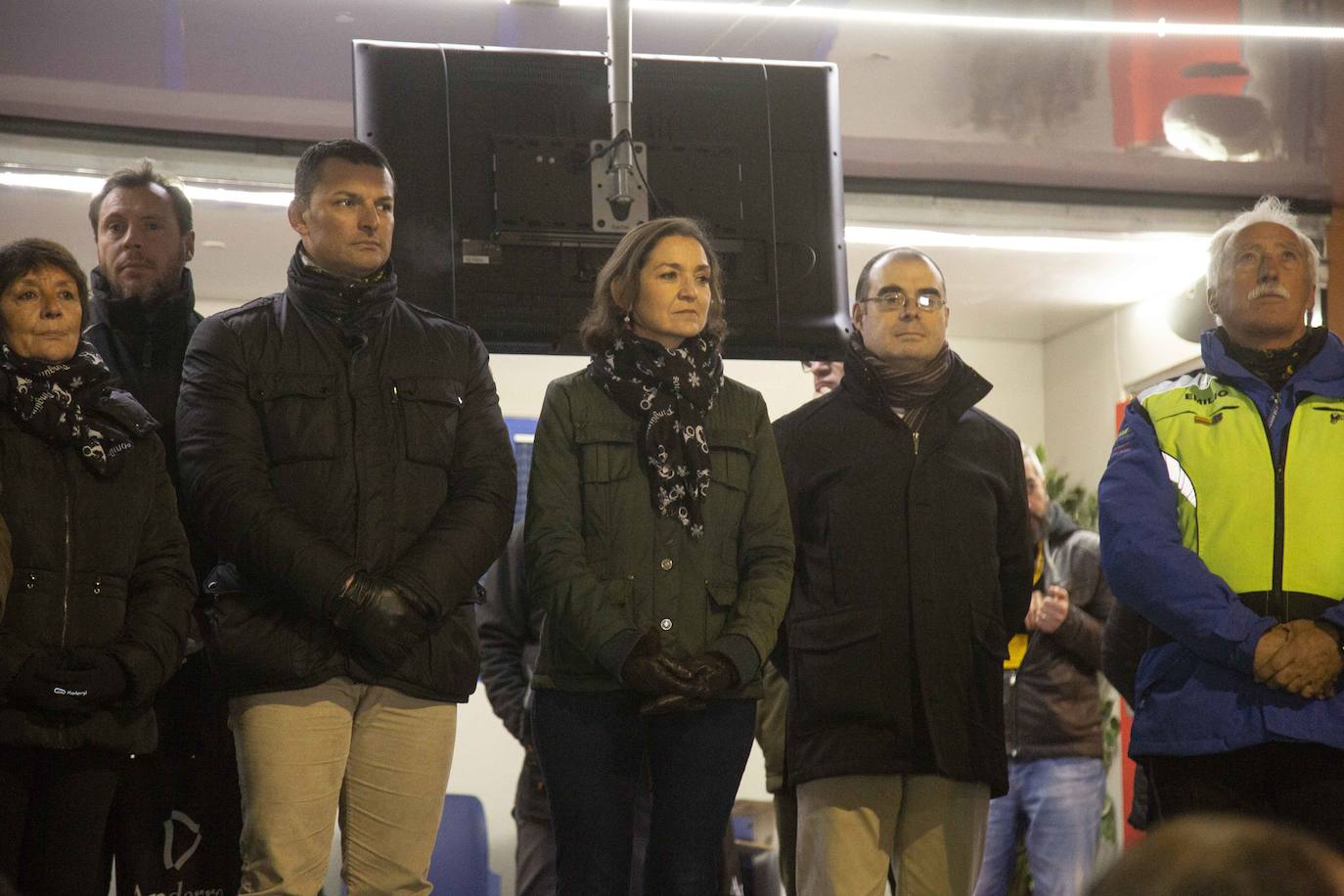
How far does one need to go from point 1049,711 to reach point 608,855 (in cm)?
241

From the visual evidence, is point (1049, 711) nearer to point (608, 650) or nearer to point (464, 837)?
point (608, 650)

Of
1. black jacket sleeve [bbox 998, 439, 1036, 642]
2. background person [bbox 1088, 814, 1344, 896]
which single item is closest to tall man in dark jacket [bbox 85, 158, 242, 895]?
black jacket sleeve [bbox 998, 439, 1036, 642]

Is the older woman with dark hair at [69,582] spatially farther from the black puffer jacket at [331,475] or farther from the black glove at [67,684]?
the black puffer jacket at [331,475]

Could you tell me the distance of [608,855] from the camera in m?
3.04

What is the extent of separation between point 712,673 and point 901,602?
61 centimetres

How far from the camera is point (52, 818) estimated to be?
9.75 feet

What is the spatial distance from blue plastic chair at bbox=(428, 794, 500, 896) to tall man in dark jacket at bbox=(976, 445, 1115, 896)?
2514 millimetres

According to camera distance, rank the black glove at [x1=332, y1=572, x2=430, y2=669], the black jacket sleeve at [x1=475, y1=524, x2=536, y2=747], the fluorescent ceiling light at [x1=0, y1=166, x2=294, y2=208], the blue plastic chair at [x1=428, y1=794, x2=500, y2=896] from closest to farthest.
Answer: the black glove at [x1=332, y1=572, x2=430, y2=669]
the black jacket sleeve at [x1=475, y1=524, x2=536, y2=747]
the fluorescent ceiling light at [x1=0, y1=166, x2=294, y2=208]
the blue plastic chair at [x1=428, y1=794, x2=500, y2=896]

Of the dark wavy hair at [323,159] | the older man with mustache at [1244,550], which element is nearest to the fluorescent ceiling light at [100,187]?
the dark wavy hair at [323,159]

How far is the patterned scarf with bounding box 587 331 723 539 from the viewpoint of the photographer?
3.22 m

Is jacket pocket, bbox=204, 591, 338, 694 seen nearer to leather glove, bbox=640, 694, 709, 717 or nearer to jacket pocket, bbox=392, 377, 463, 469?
jacket pocket, bbox=392, 377, 463, 469

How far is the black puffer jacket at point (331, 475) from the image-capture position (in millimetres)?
2951

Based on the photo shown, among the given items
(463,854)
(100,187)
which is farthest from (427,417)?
(463,854)

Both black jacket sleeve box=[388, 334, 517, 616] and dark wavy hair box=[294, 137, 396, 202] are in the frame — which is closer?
black jacket sleeve box=[388, 334, 517, 616]
